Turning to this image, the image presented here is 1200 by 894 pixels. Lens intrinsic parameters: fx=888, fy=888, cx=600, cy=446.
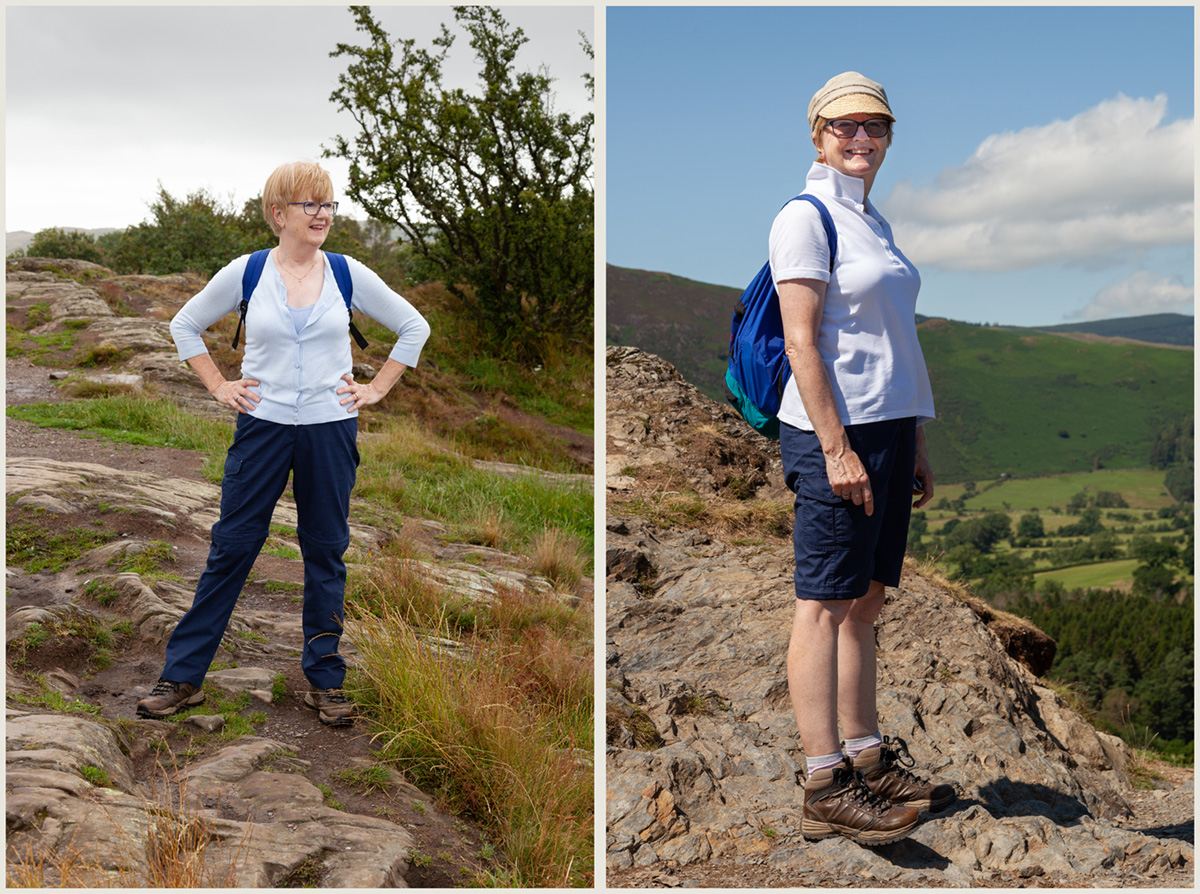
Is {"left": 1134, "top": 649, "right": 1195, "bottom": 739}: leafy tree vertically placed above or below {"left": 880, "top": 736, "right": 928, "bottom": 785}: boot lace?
below

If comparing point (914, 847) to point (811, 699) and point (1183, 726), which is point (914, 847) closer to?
point (811, 699)

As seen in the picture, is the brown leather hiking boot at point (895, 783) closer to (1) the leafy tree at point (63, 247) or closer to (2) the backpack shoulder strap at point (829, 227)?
(2) the backpack shoulder strap at point (829, 227)

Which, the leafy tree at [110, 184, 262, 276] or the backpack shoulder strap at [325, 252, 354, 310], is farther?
the leafy tree at [110, 184, 262, 276]

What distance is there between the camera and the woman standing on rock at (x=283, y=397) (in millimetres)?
3154

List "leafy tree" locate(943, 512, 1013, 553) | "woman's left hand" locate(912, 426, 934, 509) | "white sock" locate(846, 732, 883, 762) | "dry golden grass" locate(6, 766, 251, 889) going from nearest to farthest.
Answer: "dry golden grass" locate(6, 766, 251, 889), "white sock" locate(846, 732, 883, 762), "woman's left hand" locate(912, 426, 934, 509), "leafy tree" locate(943, 512, 1013, 553)

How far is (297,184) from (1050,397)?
12031cm

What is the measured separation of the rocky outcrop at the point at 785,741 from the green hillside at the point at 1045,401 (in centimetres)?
9200

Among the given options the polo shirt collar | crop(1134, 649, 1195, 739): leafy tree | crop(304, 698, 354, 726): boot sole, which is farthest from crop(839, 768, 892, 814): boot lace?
crop(1134, 649, 1195, 739): leafy tree

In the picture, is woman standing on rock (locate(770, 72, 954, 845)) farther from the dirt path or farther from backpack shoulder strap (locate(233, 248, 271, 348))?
backpack shoulder strap (locate(233, 248, 271, 348))

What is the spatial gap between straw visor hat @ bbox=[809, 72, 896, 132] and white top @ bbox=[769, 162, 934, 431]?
0.26 metres

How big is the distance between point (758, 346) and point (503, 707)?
1.76 metres

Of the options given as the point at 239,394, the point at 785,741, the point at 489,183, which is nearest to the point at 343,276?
the point at 239,394

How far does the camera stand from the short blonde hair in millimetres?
3150

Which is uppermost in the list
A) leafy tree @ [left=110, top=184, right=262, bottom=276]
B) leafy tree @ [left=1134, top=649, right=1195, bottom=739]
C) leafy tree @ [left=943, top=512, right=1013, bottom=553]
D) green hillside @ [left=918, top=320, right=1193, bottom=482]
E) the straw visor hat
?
leafy tree @ [left=110, top=184, right=262, bottom=276]
